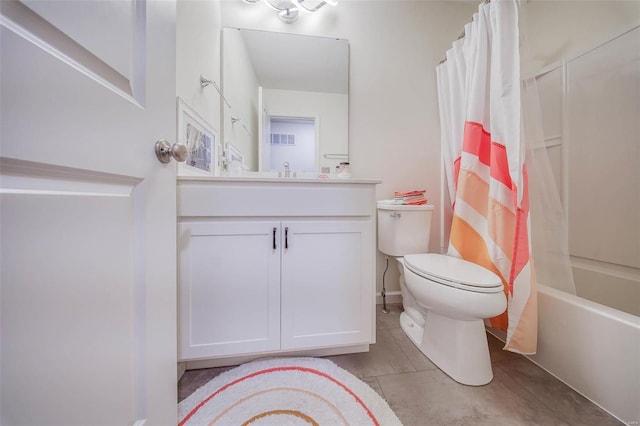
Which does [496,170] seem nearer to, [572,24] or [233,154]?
[572,24]

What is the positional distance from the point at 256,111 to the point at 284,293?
1.21 meters

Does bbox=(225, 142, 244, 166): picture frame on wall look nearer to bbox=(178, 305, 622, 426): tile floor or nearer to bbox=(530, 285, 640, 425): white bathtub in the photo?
bbox=(178, 305, 622, 426): tile floor

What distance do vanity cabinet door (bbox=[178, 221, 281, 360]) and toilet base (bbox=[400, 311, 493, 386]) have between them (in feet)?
2.57

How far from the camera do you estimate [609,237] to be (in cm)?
136

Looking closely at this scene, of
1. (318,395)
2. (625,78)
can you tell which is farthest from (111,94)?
(625,78)

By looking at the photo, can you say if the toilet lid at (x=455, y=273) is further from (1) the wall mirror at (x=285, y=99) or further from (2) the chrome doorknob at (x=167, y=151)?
(2) the chrome doorknob at (x=167, y=151)

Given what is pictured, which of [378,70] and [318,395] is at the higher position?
[378,70]

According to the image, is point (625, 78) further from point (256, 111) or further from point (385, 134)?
point (256, 111)

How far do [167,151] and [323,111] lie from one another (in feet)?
4.31

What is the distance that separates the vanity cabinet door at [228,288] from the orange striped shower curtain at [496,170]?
1.07 meters

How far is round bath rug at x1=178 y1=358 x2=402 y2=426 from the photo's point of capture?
0.83 m

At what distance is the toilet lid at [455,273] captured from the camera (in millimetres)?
954

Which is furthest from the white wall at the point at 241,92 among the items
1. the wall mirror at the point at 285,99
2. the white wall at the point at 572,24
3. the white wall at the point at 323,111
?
the white wall at the point at 572,24

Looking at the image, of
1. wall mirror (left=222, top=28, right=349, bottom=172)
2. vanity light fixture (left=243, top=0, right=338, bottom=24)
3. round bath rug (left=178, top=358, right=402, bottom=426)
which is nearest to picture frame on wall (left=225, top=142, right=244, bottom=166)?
wall mirror (left=222, top=28, right=349, bottom=172)
